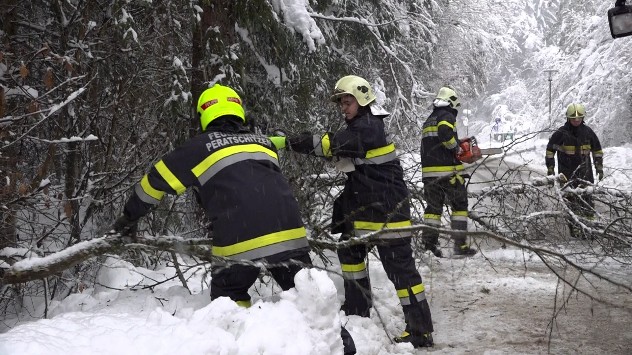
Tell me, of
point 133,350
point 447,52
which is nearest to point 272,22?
point 133,350

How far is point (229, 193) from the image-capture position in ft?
10.5

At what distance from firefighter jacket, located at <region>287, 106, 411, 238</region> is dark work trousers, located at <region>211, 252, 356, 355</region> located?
37.8 inches

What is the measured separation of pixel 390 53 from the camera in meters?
6.94

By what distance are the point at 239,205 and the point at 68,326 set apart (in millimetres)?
1073

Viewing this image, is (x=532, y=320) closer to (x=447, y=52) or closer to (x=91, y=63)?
(x=91, y=63)

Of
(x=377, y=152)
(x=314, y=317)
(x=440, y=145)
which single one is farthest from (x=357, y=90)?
(x=440, y=145)

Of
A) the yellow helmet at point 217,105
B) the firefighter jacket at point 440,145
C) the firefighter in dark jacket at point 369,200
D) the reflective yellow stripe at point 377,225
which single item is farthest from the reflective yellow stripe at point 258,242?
the firefighter jacket at point 440,145

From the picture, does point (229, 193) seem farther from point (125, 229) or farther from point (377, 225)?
point (377, 225)

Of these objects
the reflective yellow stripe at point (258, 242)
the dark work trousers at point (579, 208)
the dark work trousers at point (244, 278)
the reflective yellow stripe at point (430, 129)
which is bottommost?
the dark work trousers at point (579, 208)

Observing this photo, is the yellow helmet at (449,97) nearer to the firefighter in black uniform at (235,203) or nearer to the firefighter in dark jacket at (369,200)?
the firefighter in dark jacket at (369,200)

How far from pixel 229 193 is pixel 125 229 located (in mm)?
668

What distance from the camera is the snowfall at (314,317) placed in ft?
7.49

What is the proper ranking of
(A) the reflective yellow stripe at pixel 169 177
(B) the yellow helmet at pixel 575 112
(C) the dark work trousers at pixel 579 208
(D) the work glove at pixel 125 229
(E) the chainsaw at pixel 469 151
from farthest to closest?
1. (B) the yellow helmet at pixel 575 112
2. (E) the chainsaw at pixel 469 151
3. (C) the dark work trousers at pixel 579 208
4. (D) the work glove at pixel 125 229
5. (A) the reflective yellow stripe at pixel 169 177

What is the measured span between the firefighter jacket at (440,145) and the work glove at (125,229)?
3.96 metres
